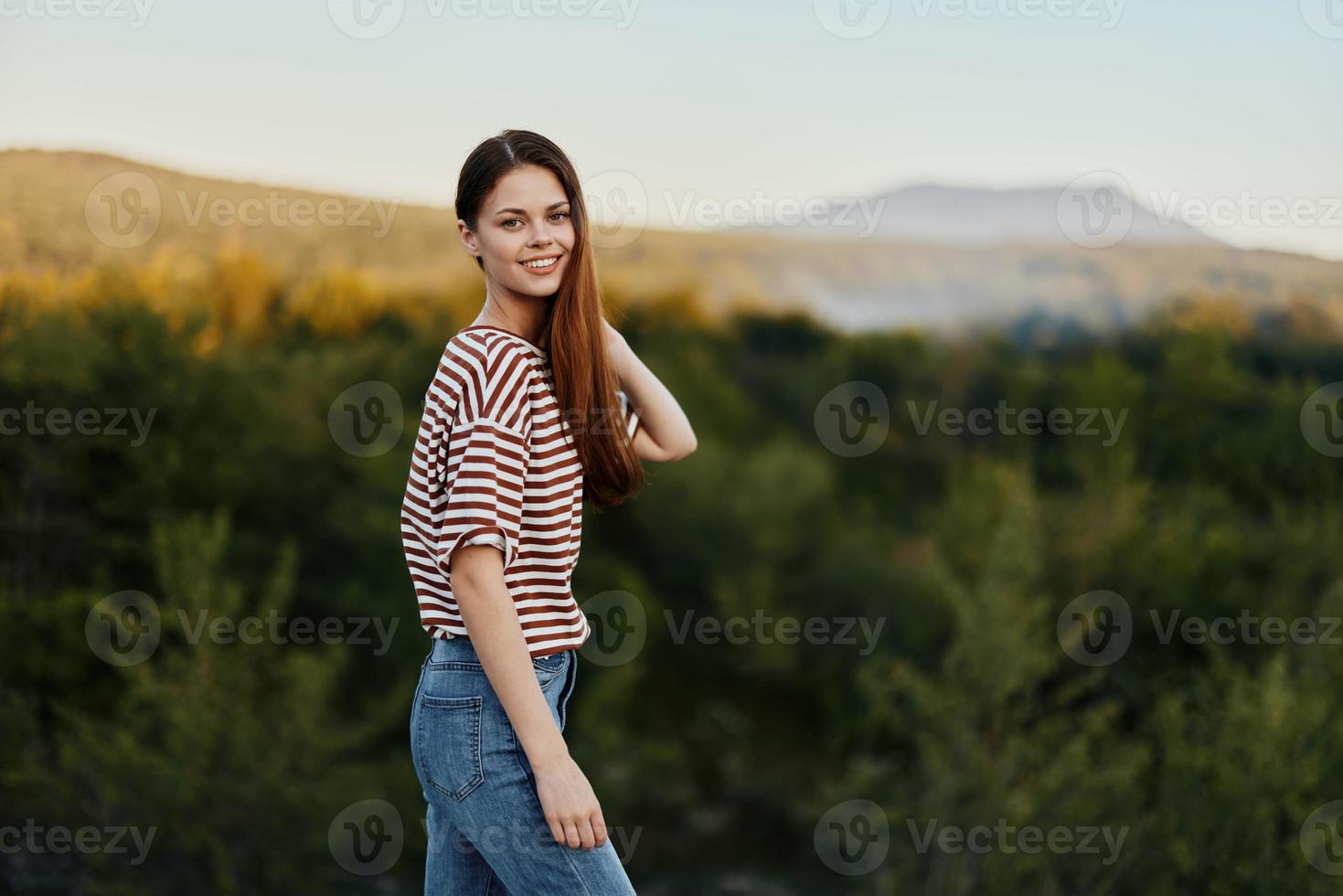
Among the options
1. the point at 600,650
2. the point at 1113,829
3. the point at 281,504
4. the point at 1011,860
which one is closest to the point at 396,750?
the point at 600,650

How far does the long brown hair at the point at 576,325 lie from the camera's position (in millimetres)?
1768

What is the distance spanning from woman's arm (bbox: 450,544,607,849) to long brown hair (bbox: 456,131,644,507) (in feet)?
0.92

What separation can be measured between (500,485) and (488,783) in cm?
40

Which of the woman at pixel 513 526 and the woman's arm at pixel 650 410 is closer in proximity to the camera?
the woman at pixel 513 526

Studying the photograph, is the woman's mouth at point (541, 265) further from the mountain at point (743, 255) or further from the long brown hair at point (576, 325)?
the mountain at point (743, 255)

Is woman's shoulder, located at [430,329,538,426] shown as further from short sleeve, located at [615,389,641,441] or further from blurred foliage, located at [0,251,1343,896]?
blurred foliage, located at [0,251,1343,896]

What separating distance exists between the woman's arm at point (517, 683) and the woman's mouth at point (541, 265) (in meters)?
0.44

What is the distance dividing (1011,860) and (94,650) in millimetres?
15370

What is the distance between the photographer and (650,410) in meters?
2.08

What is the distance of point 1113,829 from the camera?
18250 millimetres

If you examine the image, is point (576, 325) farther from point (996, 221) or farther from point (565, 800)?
point (996, 221)

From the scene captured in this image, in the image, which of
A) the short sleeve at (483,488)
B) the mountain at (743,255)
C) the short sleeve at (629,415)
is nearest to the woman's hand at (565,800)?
the short sleeve at (483,488)

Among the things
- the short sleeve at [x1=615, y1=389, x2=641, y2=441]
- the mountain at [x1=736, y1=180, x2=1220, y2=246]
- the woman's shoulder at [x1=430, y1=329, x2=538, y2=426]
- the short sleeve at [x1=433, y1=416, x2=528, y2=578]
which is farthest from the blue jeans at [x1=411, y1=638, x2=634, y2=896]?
the mountain at [x1=736, y1=180, x2=1220, y2=246]

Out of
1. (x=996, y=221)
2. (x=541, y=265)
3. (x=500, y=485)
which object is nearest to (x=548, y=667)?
(x=500, y=485)
